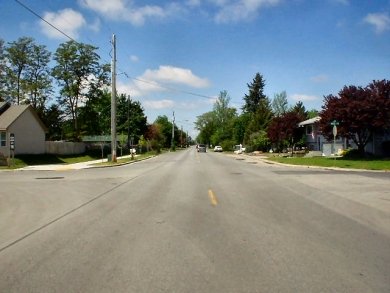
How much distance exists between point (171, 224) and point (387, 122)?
29527 mm

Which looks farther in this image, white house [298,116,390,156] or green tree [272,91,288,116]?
green tree [272,91,288,116]

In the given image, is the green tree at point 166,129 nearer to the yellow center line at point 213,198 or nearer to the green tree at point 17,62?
the green tree at point 17,62

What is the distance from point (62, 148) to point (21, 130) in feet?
26.9

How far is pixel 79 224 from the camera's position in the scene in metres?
10.2

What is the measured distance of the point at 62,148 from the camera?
5388cm

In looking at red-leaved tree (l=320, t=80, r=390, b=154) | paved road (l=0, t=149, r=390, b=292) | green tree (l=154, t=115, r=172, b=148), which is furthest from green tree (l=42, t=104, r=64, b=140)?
green tree (l=154, t=115, r=172, b=148)

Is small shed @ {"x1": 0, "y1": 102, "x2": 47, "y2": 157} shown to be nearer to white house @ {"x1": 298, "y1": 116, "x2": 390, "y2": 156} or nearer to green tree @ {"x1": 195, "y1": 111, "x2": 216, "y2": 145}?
white house @ {"x1": 298, "y1": 116, "x2": 390, "y2": 156}

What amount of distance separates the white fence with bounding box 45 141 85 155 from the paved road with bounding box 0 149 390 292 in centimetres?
3793

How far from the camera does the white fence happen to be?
51.8m

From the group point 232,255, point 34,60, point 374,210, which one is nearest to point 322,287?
point 232,255

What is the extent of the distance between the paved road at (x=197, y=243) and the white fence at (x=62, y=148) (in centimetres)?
3793

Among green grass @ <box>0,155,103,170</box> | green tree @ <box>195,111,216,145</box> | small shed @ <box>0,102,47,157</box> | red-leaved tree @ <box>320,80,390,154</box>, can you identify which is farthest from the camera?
green tree @ <box>195,111,216,145</box>

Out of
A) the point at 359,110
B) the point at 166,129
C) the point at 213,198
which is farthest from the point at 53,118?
the point at 166,129

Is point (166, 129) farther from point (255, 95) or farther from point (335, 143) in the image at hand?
point (335, 143)
